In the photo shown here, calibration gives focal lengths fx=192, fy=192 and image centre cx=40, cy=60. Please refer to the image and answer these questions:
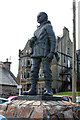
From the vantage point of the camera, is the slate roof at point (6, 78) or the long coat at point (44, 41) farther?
the slate roof at point (6, 78)

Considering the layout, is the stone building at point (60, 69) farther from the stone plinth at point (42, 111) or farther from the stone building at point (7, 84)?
the stone plinth at point (42, 111)

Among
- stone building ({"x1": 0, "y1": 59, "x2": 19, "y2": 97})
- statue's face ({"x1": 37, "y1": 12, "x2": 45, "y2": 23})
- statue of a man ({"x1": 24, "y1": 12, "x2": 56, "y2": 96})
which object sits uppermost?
statue's face ({"x1": 37, "y1": 12, "x2": 45, "y2": 23})

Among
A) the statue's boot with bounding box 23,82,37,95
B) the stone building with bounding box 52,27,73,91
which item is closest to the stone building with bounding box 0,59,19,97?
the stone building with bounding box 52,27,73,91

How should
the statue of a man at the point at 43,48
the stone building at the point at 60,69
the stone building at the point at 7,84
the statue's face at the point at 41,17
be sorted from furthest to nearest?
the stone building at the point at 60,69, the stone building at the point at 7,84, the statue's face at the point at 41,17, the statue of a man at the point at 43,48

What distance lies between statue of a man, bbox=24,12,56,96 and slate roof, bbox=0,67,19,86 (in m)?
22.1

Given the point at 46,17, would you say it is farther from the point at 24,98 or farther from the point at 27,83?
the point at 27,83

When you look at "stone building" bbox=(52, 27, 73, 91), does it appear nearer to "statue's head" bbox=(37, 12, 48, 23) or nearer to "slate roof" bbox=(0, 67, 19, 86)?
"slate roof" bbox=(0, 67, 19, 86)

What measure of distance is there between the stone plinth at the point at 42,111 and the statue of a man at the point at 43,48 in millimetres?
815

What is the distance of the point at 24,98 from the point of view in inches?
231

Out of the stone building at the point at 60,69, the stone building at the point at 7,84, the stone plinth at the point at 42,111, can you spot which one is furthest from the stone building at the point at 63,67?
the stone plinth at the point at 42,111

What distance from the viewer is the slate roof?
2872 centimetres

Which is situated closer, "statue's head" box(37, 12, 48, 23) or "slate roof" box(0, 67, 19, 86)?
"statue's head" box(37, 12, 48, 23)

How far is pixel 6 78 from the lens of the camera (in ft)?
98.5

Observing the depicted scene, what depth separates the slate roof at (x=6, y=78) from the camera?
94.2 feet
